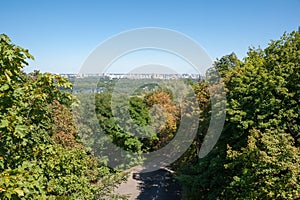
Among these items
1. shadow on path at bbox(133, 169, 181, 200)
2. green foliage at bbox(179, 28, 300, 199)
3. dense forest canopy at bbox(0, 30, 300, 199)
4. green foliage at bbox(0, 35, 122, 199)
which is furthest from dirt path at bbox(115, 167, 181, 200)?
green foliage at bbox(0, 35, 122, 199)

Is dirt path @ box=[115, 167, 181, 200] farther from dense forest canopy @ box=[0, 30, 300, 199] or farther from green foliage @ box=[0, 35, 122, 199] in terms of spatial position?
green foliage @ box=[0, 35, 122, 199]

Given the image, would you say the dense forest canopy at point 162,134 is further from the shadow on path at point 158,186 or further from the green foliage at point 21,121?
the shadow on path at point 158,186

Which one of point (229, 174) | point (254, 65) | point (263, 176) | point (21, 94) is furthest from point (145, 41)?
point (21, 94)

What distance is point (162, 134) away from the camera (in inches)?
920

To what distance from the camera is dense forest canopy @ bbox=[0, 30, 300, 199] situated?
3428 millimetres

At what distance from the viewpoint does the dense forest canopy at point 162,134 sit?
11.2 ft

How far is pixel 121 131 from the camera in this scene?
69.6 ft

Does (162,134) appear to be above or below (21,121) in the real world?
below

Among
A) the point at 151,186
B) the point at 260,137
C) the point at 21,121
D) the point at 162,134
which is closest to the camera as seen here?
the point at 21,121

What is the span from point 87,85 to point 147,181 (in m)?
12.8

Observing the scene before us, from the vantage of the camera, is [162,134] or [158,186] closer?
[158,186]

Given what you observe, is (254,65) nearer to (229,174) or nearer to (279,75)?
(279,75)

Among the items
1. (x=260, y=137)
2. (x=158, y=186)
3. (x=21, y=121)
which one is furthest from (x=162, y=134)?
(x=21, y=121)

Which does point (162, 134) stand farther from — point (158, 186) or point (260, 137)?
point (260, 137)
